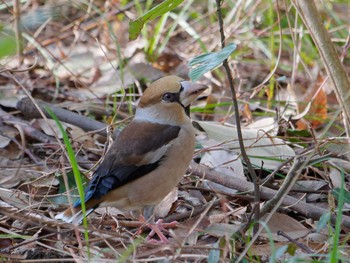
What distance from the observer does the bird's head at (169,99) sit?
3387 millimetres

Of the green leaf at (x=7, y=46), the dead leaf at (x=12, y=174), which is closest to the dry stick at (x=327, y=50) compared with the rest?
the dead leaf at (x=12, y=174)

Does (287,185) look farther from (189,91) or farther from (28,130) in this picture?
(28,130)

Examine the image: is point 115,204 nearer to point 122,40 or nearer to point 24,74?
point 24,74

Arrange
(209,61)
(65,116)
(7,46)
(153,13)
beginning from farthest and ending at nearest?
(65,116)
(153,13)
(209,61)
(7,46)

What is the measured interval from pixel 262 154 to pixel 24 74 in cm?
227

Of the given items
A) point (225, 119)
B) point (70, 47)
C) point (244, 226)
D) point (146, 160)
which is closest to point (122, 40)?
point (70, 47)

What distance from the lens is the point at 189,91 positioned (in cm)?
337

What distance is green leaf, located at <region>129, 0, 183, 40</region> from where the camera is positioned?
2.84 m

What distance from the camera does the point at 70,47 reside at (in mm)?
5977

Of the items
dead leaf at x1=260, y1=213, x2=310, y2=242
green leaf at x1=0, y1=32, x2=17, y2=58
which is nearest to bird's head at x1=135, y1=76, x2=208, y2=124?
dead leaf at x1=260, y1=213, x2=310, y2=242

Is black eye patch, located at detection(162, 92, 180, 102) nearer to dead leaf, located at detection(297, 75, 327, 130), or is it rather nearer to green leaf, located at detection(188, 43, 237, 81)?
green leaf, located at detection(188, 43, 237, 81)

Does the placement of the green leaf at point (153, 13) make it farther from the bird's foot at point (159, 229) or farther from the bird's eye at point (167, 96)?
the bird's foot at point (159, 229)

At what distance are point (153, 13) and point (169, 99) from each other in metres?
0.67

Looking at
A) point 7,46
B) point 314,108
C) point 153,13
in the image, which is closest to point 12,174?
point 153,13
